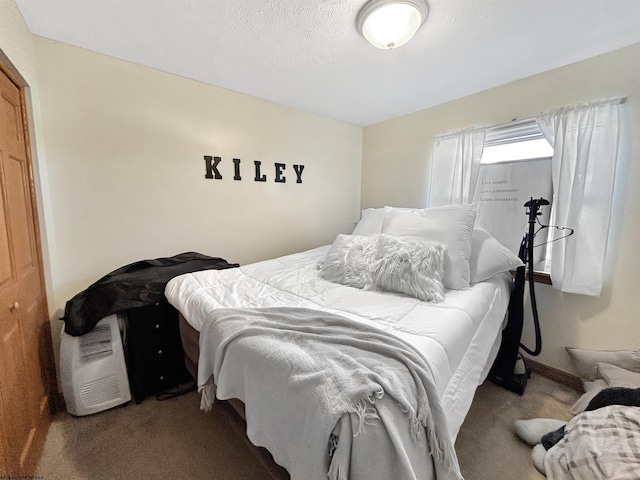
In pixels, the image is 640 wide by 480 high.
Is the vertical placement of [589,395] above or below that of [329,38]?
below

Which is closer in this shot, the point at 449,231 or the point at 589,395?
the point at 589,395

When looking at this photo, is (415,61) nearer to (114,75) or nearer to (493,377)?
(114,75)

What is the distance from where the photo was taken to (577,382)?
1.88 metres

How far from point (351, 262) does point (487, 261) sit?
91 cm

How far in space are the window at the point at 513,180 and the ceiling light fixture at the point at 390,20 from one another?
4.37 ft

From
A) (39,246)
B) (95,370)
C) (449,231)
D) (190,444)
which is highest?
(449,231)

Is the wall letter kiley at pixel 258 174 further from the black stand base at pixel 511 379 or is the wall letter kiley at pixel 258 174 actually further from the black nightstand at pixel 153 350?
the black stand base at pixel 511 379

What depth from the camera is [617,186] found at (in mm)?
1707

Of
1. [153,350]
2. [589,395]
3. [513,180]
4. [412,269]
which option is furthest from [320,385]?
[513,180]

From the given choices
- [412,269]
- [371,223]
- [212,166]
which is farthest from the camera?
[371,223]

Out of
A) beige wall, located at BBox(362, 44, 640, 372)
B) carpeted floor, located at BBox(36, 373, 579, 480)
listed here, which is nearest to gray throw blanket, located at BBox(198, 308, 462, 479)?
carpeted floor, located at BBox(36, 373, 579, 480)

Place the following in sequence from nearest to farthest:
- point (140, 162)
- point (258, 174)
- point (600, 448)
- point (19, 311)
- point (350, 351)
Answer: point (350, 351) < point (600, 448) < point (19, 311) < point (140, 162) < point (258, 174)

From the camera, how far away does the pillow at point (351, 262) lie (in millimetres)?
1679

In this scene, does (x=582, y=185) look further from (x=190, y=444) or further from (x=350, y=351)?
(x=190, y=444)
